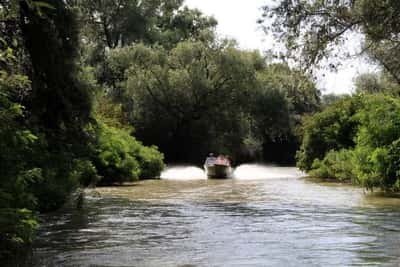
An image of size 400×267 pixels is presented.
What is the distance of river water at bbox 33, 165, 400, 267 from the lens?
11992 mm

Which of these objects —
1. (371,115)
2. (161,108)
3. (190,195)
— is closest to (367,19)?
(371,115)

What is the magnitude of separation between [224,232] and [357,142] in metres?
15.4

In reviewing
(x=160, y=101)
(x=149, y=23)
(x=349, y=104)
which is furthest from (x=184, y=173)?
(x=149, y=23)

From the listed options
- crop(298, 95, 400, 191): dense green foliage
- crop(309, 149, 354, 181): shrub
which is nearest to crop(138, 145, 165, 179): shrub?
crop(298, 95, 400, 191): dense green foliage

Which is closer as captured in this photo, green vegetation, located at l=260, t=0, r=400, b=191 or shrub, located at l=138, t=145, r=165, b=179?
green vegetation, located at l=260, t=0, r=400, b=191

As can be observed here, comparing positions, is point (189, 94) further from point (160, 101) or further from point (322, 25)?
point (322, 25)

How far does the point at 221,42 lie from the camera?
2290 inches

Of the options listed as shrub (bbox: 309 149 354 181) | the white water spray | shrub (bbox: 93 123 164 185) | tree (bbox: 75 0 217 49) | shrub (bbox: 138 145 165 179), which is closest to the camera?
shrub (bbox: 93 123 164 185)

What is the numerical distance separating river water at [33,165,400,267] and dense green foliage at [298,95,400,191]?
1.24 meters

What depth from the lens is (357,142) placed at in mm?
29578

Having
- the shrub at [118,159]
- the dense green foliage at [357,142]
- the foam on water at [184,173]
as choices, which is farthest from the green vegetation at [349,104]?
the shrub at [118,159]

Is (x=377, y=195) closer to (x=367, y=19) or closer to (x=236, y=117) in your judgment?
(x=367, y=19)

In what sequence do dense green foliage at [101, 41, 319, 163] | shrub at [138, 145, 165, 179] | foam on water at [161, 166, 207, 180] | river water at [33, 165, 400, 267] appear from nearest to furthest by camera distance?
river water at [33, 165, 400, 267] < shrub at [138, 145, 165, 179] < foam on water at [161, 166, 207, 180] < dense green foliage at [101, 41, 319, 163]

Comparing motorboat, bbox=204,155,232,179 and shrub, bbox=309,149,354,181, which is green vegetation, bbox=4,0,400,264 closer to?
shrub, bbox=309,149,354,181
